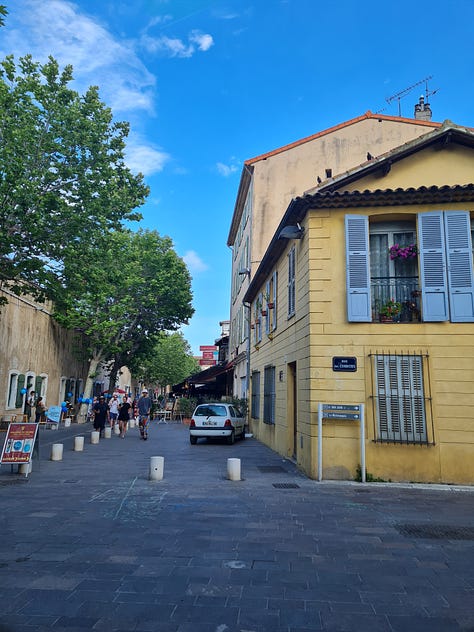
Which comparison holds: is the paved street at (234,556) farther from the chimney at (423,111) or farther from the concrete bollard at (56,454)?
the chimney at (423,111)

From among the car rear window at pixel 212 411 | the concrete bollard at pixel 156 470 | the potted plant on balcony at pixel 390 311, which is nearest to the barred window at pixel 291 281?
the potted plant on balcony at pixel 390 311

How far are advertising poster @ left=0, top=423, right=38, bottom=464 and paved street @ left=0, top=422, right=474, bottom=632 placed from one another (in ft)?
2.25

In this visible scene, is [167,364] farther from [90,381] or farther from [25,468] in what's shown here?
[25,468]

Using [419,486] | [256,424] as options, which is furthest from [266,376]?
[419,486]

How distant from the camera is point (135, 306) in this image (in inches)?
1176

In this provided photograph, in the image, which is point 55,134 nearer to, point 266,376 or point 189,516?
point 266,376

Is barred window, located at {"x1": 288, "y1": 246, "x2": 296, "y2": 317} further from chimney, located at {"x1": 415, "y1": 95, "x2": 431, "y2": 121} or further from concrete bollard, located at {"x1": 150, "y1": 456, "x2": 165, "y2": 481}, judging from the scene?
chimney, located at {"x1": 415, "y1": 95, "x2": 431, "y2": 121}

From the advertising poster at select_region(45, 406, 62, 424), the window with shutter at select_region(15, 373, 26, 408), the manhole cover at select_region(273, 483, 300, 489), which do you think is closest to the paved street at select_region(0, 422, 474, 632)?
the manhole cover at select_region(273, 483, 300, 489)

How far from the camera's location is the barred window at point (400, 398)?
902 cm

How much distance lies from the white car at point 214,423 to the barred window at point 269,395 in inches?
53.2

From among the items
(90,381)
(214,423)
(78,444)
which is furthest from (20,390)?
(214,423)

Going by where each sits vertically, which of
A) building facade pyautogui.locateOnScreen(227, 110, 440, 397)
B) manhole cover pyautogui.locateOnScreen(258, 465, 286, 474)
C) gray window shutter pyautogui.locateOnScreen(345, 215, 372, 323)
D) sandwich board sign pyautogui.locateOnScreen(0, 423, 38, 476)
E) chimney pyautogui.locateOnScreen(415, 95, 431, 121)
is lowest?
manhole cover pyautogui.locateOnScreen(258, 465, 286, 474)

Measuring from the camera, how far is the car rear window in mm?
16469

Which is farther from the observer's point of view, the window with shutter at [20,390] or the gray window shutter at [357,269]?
the window with shutter at [20,390]
